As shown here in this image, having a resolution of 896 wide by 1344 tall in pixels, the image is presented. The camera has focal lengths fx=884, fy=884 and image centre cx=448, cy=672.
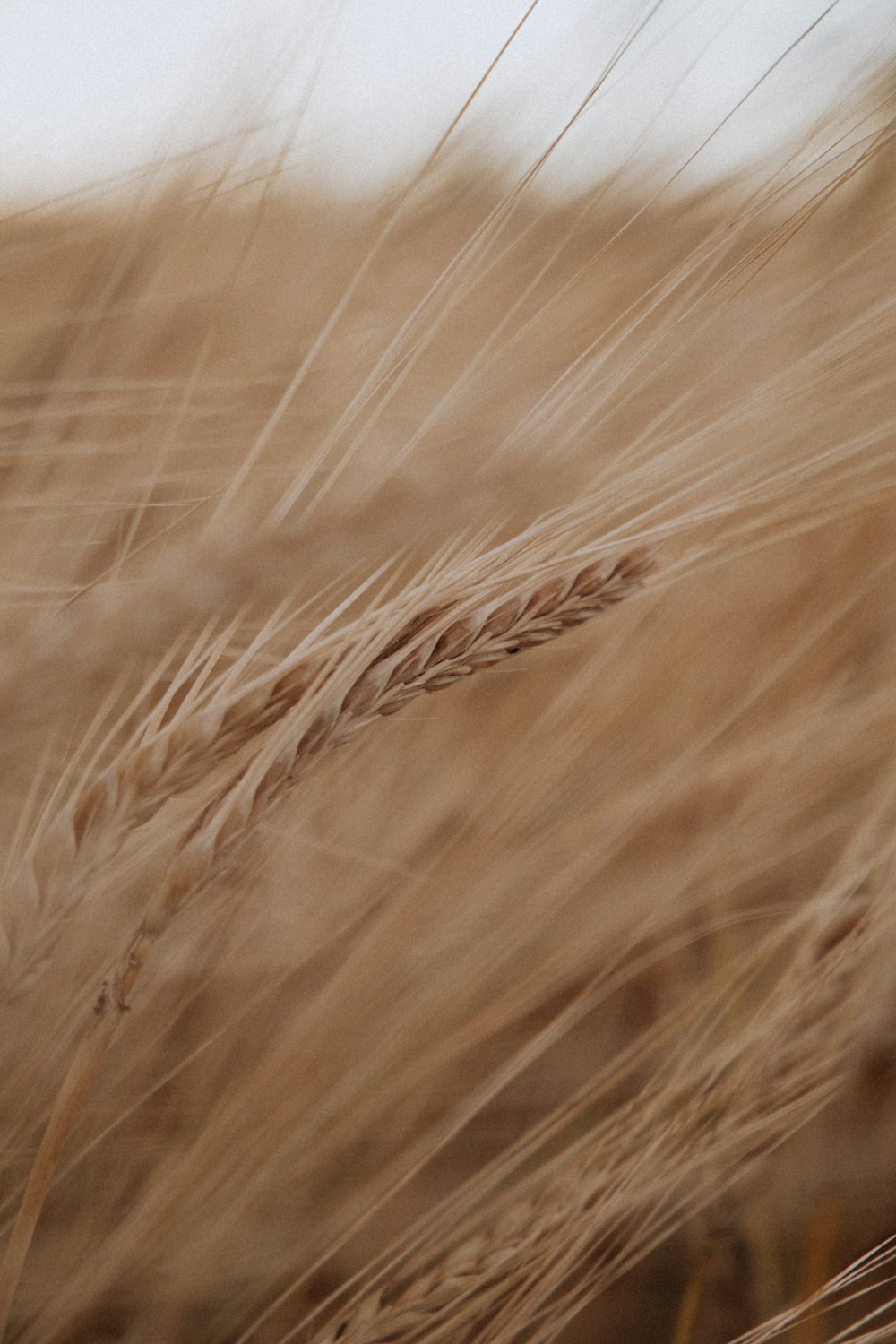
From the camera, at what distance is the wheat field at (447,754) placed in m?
0.33

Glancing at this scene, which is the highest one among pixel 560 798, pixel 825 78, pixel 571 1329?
pixel 825 78

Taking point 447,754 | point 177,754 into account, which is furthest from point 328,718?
point 447,754

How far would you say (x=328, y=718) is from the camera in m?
0.30

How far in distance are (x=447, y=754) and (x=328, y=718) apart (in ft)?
0.79

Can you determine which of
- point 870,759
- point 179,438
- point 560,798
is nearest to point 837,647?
point 870,759

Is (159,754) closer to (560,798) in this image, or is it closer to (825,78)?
(560,798)

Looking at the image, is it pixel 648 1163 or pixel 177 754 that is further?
pixel 648 1163

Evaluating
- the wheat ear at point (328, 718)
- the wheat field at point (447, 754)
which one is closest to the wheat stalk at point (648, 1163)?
the wheat field at point (447, 754)

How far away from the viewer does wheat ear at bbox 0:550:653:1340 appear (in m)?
0.28

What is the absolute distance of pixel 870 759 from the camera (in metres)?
0.55

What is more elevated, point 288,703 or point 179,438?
point 179,438

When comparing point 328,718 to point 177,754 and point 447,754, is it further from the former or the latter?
point 447,754

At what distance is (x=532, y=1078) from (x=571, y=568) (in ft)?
1.19

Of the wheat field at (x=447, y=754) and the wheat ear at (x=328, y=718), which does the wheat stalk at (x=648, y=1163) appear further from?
the wheat ear at (x=328, y=718)
